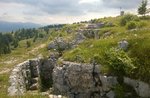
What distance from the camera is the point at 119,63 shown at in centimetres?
3531

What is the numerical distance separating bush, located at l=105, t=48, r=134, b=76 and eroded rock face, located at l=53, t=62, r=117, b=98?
113 cm

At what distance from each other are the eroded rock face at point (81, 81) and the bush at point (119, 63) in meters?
1.13

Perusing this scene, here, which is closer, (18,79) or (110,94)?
(110,94)

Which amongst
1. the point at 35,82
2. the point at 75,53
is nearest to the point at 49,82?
the point at 35,82

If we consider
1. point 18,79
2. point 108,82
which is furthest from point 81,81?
point 18,79

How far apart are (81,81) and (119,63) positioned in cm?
627

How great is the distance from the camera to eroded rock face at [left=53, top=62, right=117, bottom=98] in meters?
36.6

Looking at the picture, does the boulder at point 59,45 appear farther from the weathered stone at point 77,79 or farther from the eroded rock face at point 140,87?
the eroded rock face at point 140,87

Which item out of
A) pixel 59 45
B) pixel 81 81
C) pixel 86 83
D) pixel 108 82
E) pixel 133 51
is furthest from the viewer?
pixel 59 45

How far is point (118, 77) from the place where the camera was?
35.6m

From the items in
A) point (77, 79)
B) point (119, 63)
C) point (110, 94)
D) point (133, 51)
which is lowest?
point (110, 94)

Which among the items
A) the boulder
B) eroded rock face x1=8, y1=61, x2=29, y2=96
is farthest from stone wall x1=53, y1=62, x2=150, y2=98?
the boulder

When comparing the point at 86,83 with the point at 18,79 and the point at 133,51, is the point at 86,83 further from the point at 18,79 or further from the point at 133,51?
the point at 18,79

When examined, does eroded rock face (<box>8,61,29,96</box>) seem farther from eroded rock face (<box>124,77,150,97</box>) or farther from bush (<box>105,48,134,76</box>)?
eroded rock face (<box>124,77,150,97</box>)
